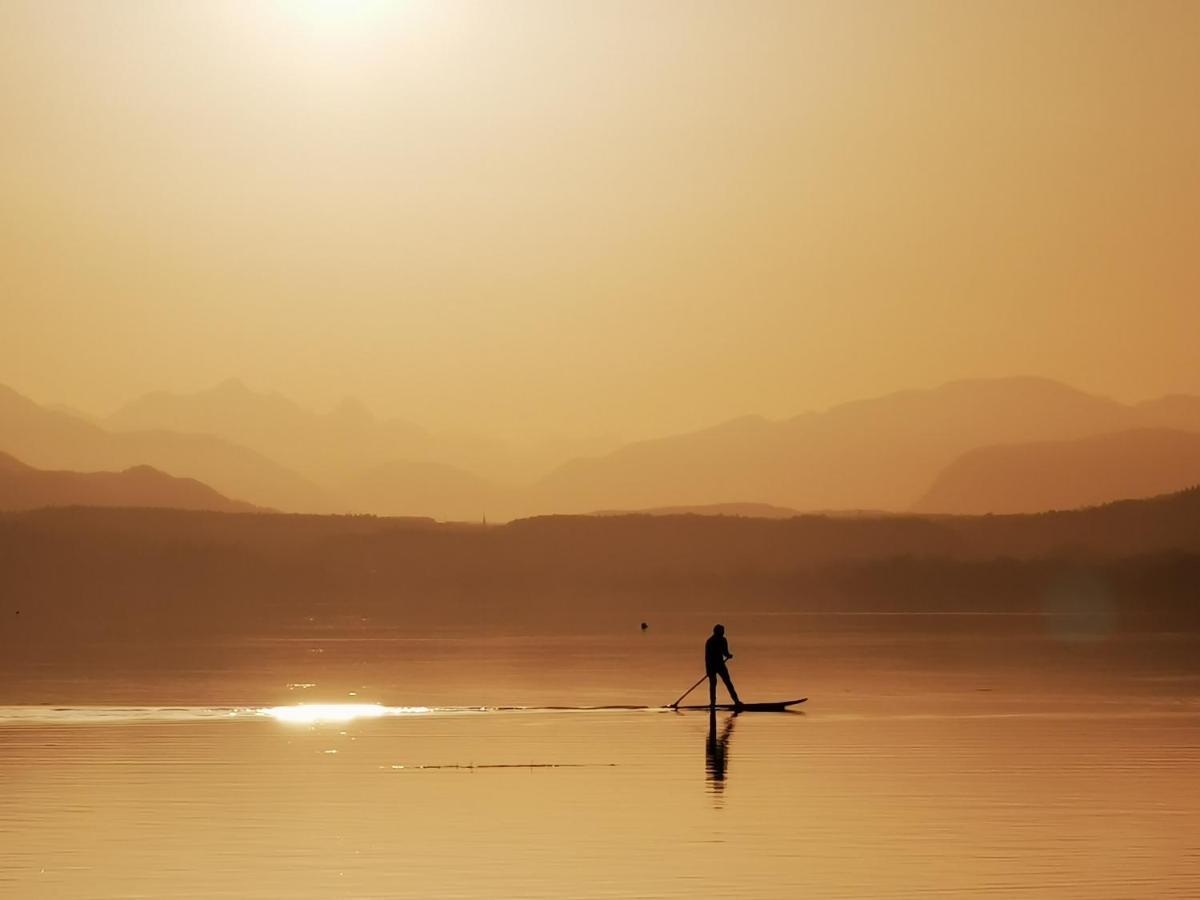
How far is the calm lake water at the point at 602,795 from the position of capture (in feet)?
77.1

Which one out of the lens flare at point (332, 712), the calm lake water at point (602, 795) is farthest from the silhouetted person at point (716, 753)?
the lens flare at point (332, 712)

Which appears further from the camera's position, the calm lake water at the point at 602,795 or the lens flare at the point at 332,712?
the lens flare at the point at 332,712

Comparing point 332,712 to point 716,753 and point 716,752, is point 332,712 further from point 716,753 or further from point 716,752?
point 716,753

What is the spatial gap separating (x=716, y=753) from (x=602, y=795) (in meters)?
8.28

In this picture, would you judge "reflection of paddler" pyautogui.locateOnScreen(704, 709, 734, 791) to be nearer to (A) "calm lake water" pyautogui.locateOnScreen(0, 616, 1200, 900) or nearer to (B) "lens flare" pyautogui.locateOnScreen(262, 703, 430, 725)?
(A) "calm lake water" pyautogui.locateOnScreen(0, 616, 1200, 900)

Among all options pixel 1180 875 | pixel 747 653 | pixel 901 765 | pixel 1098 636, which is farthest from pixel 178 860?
pixel 1098 636

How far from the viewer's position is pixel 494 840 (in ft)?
88.0

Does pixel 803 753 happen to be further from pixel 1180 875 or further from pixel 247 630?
pixel 247 630

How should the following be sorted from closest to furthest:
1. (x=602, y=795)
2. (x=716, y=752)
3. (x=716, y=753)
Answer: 1. (x=602, y=795)
2. (x=716, y=753)
3. (x=716, y=752)

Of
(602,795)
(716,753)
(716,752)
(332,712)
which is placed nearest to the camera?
(602,795)

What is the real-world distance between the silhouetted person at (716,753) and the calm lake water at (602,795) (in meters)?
0.14

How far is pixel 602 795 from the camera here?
3212 cm

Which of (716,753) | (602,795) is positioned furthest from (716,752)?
(602,795)

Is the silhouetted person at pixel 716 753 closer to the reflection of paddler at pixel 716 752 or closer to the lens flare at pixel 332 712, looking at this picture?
the reflection of paddler at pixel 716 752
